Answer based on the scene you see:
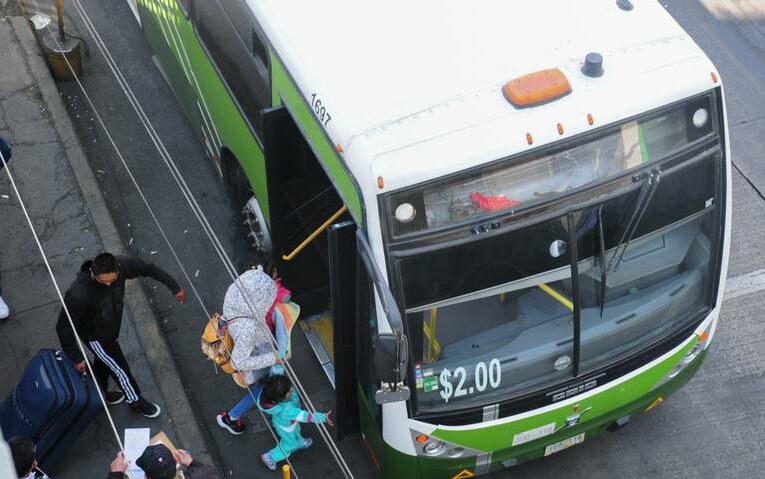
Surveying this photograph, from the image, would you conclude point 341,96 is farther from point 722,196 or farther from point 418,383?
point 722,196

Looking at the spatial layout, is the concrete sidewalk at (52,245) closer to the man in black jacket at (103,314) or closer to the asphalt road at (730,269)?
the asphalt road at (730,269)

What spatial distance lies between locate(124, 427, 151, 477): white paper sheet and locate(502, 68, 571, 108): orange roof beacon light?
11.4 feet

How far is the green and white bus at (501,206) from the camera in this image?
218 inches

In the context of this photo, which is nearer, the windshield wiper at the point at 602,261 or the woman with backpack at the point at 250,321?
the windshield wiper at the point at 602,261

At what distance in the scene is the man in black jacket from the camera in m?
6.50

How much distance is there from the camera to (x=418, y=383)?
233 inches

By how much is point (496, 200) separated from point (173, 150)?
4784 mm

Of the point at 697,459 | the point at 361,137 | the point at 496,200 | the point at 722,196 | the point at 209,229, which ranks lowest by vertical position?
the point at 697,459

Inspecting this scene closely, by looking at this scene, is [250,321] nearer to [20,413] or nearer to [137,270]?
[137,270]

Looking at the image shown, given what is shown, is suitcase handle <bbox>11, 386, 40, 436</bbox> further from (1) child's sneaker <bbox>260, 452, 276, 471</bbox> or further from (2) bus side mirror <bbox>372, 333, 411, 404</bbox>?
(2) bus side mirror <bbox>372, 333, 411, 404</bbox>

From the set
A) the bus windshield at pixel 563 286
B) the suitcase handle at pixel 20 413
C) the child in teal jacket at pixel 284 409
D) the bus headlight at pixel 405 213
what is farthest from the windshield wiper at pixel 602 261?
the suitcase handle at pixel 20 413

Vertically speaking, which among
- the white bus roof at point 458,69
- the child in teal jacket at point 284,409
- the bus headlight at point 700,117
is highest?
the white bus roof at point 458,69

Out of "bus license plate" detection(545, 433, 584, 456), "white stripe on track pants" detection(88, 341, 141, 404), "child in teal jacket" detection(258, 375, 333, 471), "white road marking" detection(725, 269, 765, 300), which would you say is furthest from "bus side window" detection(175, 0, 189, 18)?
"white road marking" detection(725, 269, 765, 300)

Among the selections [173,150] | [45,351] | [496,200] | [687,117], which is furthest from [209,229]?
[687,117]
